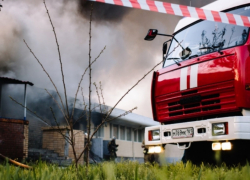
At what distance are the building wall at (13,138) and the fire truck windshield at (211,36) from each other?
23.4 feet

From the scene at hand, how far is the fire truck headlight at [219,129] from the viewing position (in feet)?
17.0

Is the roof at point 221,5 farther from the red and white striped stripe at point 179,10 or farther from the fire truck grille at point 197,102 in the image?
the fire truck grille at point 197,102

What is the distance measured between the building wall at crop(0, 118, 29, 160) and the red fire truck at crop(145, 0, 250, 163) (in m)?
6.91

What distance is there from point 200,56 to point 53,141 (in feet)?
34.8

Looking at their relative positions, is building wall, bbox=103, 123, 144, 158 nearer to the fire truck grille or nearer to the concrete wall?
the concrete wall

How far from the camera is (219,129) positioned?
5.27 metres

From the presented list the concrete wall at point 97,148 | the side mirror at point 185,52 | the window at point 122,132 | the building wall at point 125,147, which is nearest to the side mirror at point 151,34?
the side mirror at point 185,52

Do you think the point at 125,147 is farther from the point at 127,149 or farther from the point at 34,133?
the point at 34,133

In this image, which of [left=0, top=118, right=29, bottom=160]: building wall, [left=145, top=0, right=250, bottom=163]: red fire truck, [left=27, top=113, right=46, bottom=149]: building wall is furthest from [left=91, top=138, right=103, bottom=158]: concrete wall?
[left=145, top=0, right=250, bottom=163]: red fire truck

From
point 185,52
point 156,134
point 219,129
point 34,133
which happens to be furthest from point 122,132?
point 219,129

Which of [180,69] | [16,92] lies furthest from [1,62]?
[180,69]

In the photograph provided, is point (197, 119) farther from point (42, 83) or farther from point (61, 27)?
point (61, 27)

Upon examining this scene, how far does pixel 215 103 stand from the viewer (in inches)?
221

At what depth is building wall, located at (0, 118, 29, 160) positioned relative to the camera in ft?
39.1
